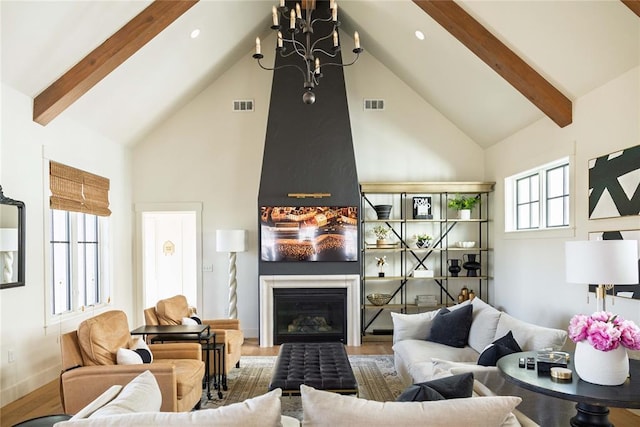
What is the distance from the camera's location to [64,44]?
433 cm

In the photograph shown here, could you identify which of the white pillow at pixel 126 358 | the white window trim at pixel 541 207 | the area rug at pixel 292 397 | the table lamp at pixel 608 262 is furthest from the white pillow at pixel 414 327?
the white pillow at pixel 126 358

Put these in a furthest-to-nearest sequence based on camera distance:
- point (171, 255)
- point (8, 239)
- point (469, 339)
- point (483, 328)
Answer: point (171, 255) → point (469, 339) → point (483, 328) → point (8, 239)

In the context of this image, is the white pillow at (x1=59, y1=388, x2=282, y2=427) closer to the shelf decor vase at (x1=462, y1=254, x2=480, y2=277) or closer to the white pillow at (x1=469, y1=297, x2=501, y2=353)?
the white pillow at (x1=469, y1=297, x2=501, y2=353)

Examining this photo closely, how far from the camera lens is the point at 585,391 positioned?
2500mm

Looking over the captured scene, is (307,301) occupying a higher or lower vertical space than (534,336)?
lower

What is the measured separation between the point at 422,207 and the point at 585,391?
15.3 feet

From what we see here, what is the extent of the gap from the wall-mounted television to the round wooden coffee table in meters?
Result: 3.79

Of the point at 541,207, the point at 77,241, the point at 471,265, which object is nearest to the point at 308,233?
the point at 471,265

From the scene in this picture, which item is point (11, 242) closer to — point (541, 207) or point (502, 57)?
point (502, 57)

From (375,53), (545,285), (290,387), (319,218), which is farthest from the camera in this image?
(375,53)

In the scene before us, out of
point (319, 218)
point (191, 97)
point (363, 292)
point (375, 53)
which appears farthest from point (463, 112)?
point (191, 97)

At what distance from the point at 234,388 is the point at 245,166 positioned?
3659 millimetres

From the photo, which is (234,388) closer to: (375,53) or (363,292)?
(363,292)

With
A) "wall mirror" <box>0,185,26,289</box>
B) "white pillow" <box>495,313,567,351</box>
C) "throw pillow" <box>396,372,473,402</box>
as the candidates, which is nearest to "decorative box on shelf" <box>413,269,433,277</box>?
"white pillow" <box>495,313,567,351</box>
